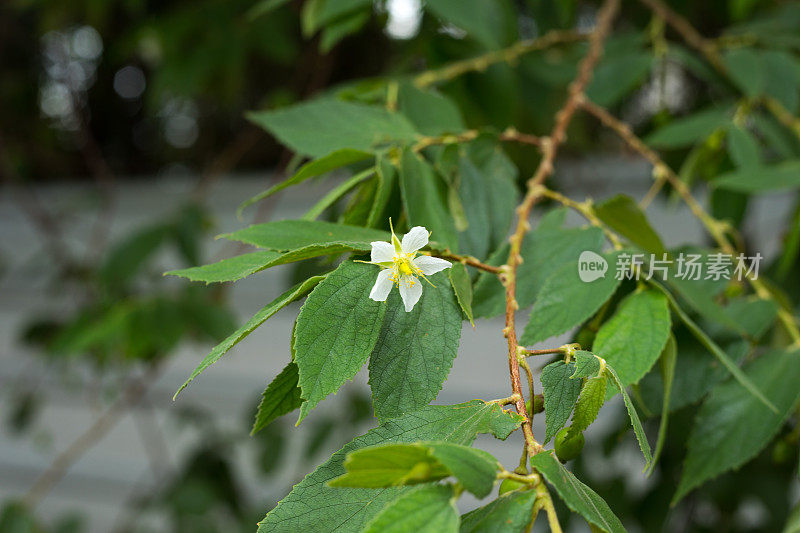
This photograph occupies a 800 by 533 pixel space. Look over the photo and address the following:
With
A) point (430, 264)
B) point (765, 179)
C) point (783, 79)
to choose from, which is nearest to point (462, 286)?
point (430, 264)

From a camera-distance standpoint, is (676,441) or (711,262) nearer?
(711,262)

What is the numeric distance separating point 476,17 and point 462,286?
28cm

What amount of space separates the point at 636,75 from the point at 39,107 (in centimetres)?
100

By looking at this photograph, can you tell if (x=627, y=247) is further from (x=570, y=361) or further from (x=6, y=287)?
(x=6, y=287)

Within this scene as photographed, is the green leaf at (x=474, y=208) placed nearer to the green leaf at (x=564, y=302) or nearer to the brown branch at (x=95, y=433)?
the green leaf at (x=564, y=302)

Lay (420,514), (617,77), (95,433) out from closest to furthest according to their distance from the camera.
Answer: (420,514) → (617,77) → (95,433)

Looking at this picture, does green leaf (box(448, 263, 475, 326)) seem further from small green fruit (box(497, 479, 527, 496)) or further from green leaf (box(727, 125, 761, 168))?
green leaf (box(727, 125, 761, 168))

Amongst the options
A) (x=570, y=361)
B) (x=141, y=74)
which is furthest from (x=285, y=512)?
(x=141, y=74)

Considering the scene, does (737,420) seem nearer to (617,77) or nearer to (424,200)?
(424,200)

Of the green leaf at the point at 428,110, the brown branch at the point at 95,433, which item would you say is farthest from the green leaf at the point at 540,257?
the brown branch at the point at 95,433

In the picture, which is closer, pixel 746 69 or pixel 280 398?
pixel 280 398

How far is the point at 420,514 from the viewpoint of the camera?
0.15 meters

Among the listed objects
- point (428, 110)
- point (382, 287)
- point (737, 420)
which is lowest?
point (737, 420)

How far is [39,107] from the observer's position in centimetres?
111
